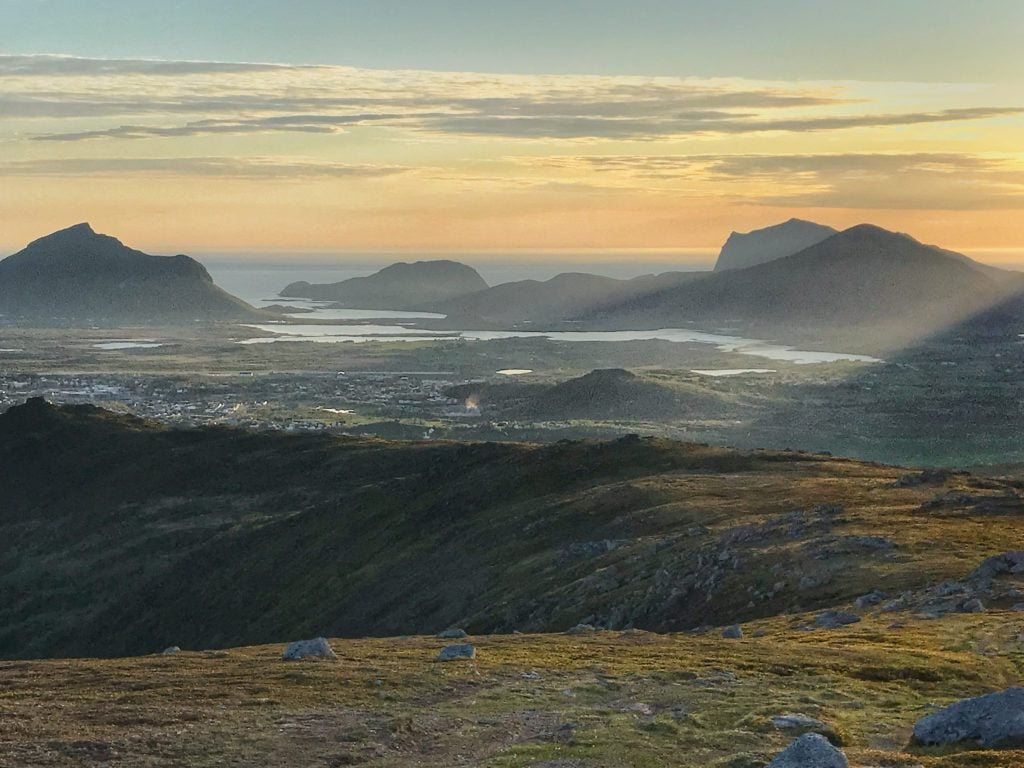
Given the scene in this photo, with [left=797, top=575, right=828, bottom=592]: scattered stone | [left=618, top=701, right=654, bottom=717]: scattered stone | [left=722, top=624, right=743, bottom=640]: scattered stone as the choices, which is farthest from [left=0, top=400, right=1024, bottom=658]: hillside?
[left=618, top=701, right=654, bottom=717]: scattered stone

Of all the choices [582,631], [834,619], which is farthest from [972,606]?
[582,631]

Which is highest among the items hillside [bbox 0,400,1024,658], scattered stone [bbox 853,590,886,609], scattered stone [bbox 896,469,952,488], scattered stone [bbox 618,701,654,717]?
scattered stone [bbox 896,469,952,488]

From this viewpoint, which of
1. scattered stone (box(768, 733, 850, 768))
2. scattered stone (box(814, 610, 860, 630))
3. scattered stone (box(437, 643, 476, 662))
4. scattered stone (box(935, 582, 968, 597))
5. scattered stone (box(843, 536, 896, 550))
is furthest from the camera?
scattered stone (box(843, 536, 896, 550))

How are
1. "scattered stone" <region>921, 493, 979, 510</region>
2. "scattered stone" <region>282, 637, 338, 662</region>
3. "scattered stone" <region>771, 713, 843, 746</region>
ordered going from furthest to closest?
1. "scattered stone" <region>921, 493, 979, 510</region>
2. "scattered stone" <region>282, 637, 338, 662</region>
3. "scattered stone" <region>771, 713, 843, 746</region>

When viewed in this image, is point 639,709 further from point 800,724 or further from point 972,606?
point 972,606

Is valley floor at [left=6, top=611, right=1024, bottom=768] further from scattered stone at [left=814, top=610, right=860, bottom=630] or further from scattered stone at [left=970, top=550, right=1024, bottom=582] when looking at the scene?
scattered stone at [left=970, top=550, right=1024, bottom=582]

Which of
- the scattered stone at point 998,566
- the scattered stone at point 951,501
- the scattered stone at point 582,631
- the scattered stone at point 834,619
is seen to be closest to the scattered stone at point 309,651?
the scattered stone at point 582,631

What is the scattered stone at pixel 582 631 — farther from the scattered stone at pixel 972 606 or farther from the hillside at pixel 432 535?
the scattered stone at pixel 972 606

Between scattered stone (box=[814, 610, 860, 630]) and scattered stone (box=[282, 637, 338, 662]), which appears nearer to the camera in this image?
scattered stone (box=[282, 637, 338, 662])
